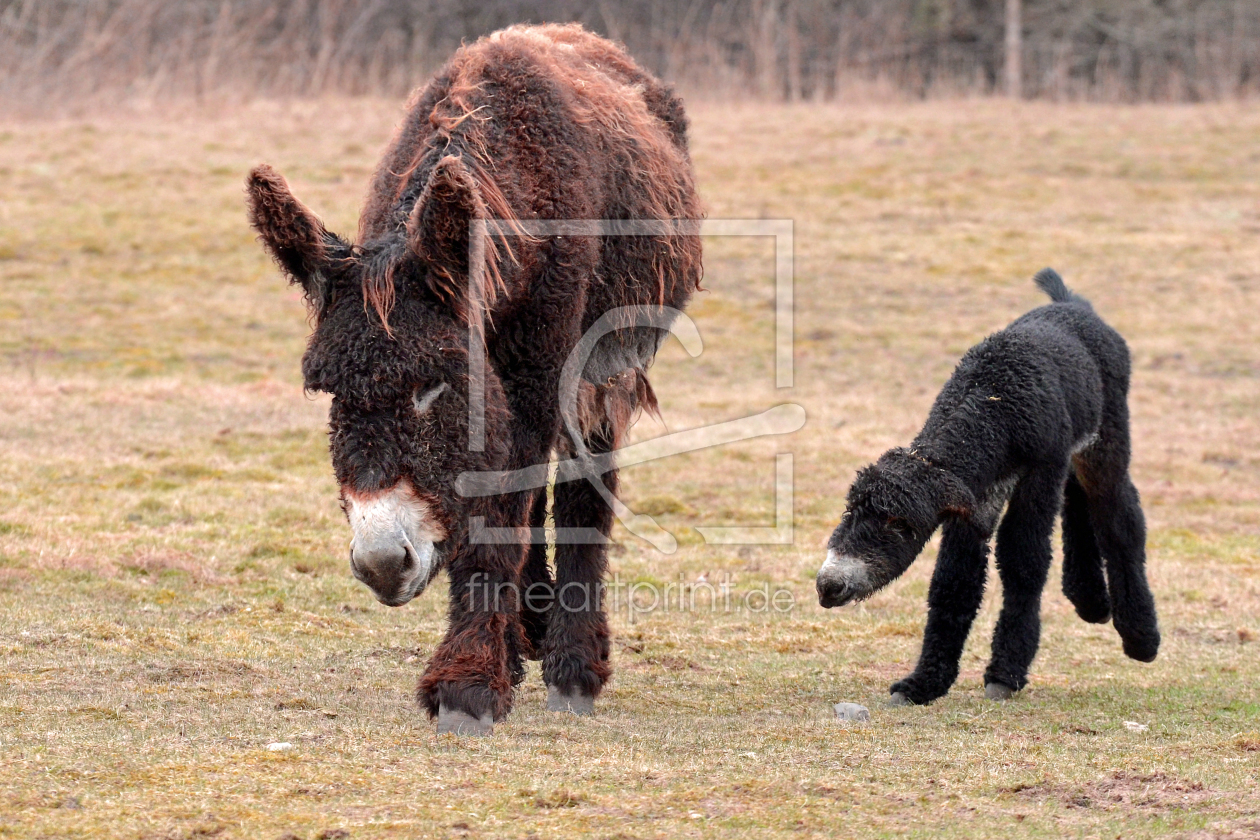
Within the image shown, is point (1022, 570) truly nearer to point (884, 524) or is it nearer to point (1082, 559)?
point (884, 524)

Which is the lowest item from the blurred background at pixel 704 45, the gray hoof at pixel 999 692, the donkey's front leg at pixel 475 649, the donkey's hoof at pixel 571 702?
the gray hoof at pixel 999 692

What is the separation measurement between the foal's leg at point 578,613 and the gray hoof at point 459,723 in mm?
784

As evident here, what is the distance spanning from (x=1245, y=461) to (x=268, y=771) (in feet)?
34.0

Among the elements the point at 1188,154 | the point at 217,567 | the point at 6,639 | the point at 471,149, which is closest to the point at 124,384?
the point at 217,567

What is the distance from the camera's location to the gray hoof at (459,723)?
4855 mm

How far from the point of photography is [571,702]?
5.65 m

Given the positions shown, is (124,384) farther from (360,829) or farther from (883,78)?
(883,78)

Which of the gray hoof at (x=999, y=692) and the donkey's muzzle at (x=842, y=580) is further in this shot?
the gray hoof at (x=999, y=692)

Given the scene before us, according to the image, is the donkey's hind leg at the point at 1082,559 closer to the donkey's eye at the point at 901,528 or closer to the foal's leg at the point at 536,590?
the donkey's eye at the point at 901,528

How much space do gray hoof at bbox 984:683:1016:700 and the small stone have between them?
720 millimetres

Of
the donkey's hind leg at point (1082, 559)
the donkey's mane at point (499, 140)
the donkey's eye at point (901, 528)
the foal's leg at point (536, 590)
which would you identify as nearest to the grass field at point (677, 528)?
the donkey's hind leg at point (1082, 559)

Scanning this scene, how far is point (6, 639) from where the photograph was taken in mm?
6121

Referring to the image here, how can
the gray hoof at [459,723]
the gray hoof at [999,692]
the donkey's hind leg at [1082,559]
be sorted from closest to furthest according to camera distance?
the gray hoof at [459,723], the gray hoof at [999,692], the donkey's hind leg at [1082,559]

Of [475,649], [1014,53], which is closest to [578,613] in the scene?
[475,649]
